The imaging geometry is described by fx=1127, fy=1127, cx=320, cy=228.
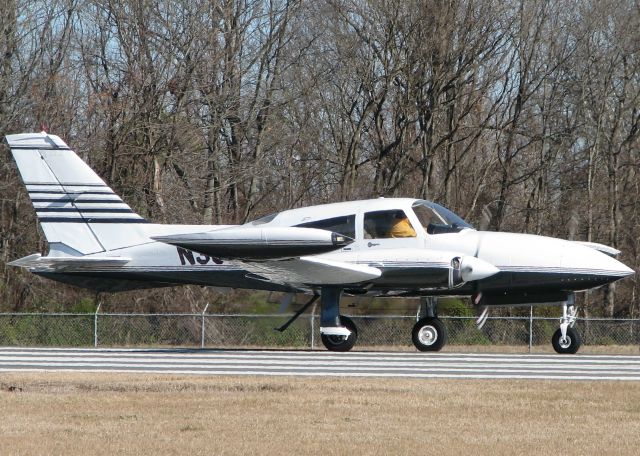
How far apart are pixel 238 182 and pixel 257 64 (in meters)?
5.19

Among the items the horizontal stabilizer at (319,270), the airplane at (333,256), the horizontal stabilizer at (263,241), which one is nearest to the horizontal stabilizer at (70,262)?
the airplane at (333,256)

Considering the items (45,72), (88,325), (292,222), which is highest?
(45,72)

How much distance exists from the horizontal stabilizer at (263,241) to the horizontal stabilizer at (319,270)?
1.16 meters

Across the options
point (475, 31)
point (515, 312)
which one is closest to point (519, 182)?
point (475, 31)

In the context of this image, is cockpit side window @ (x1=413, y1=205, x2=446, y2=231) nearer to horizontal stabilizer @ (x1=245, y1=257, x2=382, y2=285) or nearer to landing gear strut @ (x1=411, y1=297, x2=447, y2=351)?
horizontal stabilizer @ (x1=245, y1=257, x2=382, y2=285)

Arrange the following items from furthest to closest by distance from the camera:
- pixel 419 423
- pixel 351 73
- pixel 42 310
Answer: pixel 351 73, pixel 42 310, pixel 419 423

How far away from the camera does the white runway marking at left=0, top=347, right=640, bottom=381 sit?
16.7 metres

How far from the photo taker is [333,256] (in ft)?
69.7

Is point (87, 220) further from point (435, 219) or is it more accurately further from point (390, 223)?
point (435, 219)

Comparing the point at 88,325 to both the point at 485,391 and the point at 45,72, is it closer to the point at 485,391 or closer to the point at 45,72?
Result: the point at 45,72

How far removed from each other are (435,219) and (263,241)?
144 inches

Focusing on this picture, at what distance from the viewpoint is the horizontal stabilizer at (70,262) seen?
22.4 m

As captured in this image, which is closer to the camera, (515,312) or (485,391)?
(485,391)

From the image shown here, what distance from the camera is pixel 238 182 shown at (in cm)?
3678
